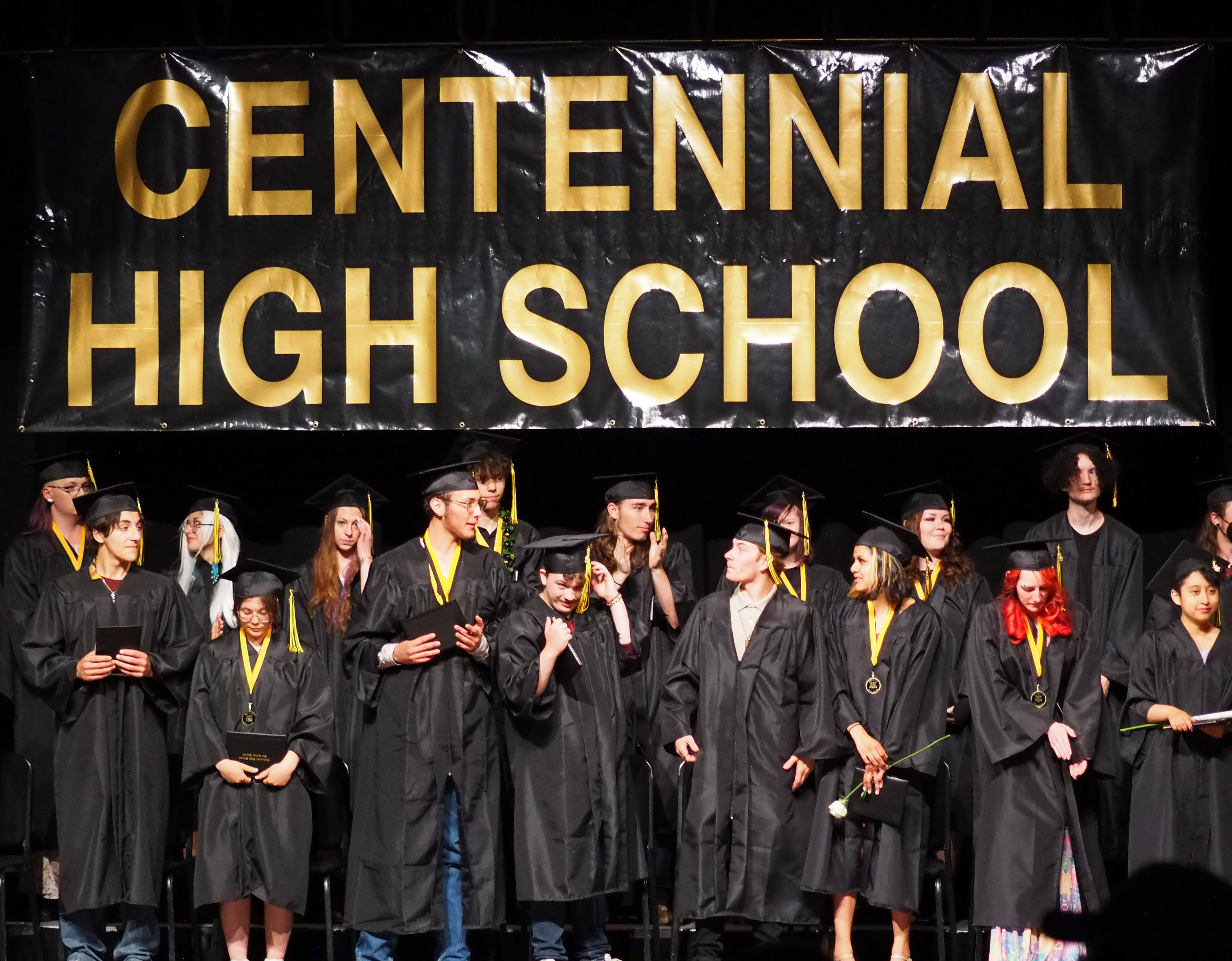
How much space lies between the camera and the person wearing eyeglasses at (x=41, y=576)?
7.58 m

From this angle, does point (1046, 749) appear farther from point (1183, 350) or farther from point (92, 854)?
point (92, 854)

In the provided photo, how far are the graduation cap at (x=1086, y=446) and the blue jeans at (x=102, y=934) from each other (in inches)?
186

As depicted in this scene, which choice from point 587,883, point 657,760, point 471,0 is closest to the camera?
point 587,883

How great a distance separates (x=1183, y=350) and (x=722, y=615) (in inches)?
99.1

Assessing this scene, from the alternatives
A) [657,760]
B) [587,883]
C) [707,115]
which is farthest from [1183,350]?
[587,883]

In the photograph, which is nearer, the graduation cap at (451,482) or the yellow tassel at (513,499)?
the graduation cap at (451,482)

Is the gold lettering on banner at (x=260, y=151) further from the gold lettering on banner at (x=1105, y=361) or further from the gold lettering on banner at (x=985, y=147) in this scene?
the gold lettering on banner at (x=1105, y=361)

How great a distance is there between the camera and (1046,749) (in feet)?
22.0

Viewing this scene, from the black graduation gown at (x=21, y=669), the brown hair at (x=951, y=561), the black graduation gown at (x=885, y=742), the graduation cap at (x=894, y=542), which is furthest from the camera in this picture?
the brown hair at (x=951, y=561)

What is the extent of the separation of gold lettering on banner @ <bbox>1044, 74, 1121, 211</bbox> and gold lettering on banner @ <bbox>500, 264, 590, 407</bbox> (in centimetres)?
223

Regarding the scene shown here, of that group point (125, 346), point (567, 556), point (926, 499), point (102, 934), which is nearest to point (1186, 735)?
point (926, 499)

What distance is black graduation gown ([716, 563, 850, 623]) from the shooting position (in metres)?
7.71

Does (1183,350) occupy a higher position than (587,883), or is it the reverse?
(1183,350)

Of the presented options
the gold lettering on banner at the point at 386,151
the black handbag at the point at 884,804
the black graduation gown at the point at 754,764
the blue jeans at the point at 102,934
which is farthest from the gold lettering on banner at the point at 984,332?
the blue jeans at the point at 102,934
